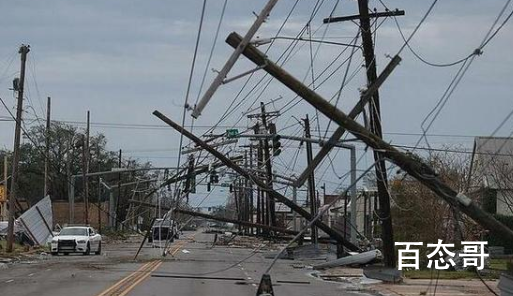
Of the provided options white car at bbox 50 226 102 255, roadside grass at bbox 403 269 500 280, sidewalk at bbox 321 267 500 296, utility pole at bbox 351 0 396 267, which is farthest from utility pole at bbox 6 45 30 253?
utility pole at bbox 351 0 396 267

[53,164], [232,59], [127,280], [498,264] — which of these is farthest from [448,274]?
[53,164]

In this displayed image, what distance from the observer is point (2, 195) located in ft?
230

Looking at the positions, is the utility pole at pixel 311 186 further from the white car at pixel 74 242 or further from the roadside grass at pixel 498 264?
the white car at pixel 74 242

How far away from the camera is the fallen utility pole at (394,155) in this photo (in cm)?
1586

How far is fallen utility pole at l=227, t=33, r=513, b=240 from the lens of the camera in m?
15.9

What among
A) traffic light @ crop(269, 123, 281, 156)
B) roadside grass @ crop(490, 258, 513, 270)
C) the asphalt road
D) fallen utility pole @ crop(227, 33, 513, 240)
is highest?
traffic light @ crop(269, 123, 281, 156)

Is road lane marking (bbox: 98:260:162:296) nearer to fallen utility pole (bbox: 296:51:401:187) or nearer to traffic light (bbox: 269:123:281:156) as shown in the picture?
fallen utility pole (bbox: 296:51:401:187)

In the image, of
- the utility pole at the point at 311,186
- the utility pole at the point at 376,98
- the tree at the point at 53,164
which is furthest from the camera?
the tree at the point at 53,164

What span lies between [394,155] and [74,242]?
110 ft

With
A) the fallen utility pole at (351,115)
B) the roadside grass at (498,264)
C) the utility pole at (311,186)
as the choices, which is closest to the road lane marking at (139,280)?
the fallen utility pole at (351,115)

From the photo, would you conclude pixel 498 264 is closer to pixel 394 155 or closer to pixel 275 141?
pixel 275 141

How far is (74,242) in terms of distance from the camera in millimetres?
47594

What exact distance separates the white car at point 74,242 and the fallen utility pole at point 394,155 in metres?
33.5

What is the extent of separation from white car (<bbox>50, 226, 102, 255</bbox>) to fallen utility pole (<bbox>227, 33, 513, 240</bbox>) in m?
33.5
